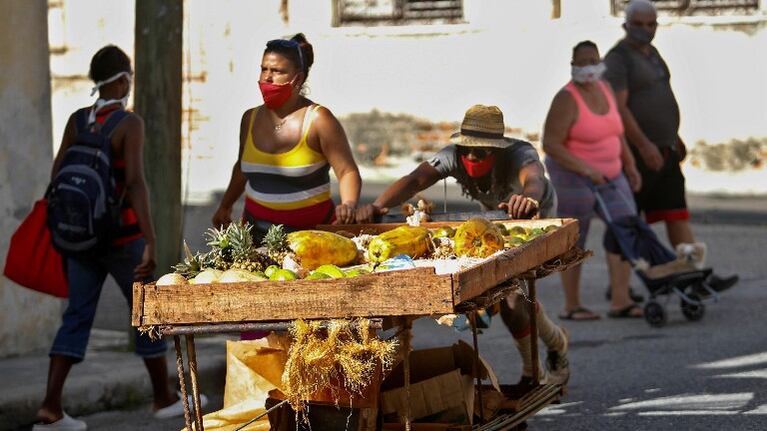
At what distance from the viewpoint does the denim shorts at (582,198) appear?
11203mm

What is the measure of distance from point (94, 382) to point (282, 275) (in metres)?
3.36

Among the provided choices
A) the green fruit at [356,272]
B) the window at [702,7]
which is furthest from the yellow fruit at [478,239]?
the window at [702,7]

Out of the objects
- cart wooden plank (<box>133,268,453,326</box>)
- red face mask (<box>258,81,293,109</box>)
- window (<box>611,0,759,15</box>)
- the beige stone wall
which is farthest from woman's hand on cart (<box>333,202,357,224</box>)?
window (<box>611,0,759,15</box>)

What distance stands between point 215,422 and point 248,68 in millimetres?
15100

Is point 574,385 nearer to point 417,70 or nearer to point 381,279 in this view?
point 381,279

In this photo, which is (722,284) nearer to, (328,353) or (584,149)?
(584,149)

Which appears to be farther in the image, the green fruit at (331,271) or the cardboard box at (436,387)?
the cardboard box at (436,387)

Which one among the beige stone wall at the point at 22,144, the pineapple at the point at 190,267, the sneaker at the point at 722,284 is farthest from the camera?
the sneaker at the point at 722,284

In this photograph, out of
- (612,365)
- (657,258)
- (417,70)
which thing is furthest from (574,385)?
(417,70)

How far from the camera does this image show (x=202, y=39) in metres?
20.9

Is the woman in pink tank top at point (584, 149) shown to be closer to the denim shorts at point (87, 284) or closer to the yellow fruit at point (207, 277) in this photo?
the denim shorts at point (87, 284)

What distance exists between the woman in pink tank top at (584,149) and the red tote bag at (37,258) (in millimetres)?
4026

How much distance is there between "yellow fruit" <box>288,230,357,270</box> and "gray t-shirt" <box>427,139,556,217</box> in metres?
1.65

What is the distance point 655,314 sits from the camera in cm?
1096
